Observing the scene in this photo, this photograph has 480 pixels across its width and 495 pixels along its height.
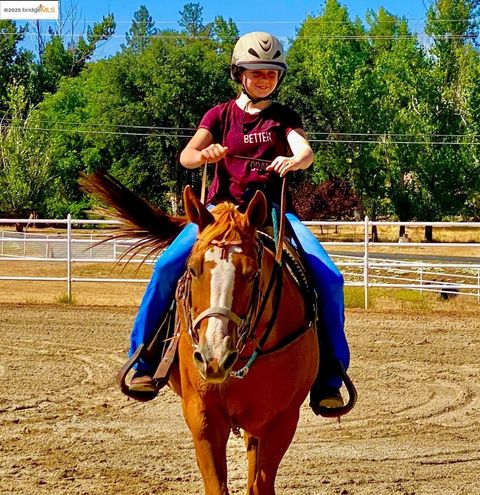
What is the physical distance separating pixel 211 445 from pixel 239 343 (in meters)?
0.77

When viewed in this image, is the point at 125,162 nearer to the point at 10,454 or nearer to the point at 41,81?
the point at 41,81

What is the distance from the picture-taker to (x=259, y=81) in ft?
13.9

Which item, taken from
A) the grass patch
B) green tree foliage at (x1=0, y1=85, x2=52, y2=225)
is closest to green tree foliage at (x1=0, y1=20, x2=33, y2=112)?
green tree foliage at (x1=0, y1=85, x2=52, y2=225)

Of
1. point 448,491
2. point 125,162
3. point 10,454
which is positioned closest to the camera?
point 448,491

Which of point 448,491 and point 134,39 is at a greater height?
point 134,39

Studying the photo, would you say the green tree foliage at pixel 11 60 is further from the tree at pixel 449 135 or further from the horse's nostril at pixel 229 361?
the horse's nostril at pixel 229 361

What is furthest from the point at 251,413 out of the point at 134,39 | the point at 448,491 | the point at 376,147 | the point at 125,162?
the point at 134,39

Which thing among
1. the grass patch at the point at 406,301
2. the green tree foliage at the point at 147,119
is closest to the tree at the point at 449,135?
the green tree foliage at the point at 147,119

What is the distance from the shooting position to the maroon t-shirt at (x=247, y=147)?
13.8ft

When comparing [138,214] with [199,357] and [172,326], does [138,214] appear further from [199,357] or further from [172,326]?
[199,357]

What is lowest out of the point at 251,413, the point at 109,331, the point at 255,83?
the point at 109,331

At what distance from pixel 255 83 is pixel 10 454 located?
3.35 meters

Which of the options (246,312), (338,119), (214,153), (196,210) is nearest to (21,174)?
(338,119)

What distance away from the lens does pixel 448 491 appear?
5.37 metres
